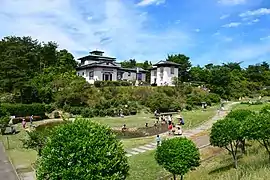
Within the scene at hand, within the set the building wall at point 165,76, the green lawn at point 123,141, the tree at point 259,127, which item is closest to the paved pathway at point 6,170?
the green lawn at point 123,141

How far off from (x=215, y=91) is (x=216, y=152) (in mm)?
37053

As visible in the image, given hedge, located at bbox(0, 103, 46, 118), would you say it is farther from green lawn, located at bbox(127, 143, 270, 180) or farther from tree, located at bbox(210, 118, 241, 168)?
tree, located at bbox(210, 118, 241, 168)

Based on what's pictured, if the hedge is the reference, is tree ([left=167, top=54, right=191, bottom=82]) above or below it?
above

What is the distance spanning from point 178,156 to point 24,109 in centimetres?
2779

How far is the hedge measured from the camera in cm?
3456

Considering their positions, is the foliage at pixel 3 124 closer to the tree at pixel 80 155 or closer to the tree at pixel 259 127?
the tree at pixel 80 155

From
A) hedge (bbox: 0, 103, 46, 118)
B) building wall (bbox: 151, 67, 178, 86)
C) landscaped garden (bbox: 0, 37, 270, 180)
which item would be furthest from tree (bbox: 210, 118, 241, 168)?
building wall (bbox: 151, 67, 178, 86)

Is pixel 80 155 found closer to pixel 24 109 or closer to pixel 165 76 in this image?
pixel 24 109

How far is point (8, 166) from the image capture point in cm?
1645

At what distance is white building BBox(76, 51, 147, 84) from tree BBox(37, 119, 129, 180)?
4225cm

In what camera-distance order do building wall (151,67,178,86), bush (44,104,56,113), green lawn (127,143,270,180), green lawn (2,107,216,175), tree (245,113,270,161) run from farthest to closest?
building wall (151,67,178,86), bush (44,104,56,113), green lawn (2,107,216,175), tree (245,113,270,161), green lawn (127,143,270,180)

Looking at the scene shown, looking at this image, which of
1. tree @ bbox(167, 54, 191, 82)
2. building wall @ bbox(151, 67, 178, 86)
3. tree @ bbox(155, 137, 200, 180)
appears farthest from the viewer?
tree @ bbox(167, 54, 191, 82)

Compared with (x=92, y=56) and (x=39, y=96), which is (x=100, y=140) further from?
(x=92, y=56)

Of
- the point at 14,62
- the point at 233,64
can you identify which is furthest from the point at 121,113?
the point at 233,64
